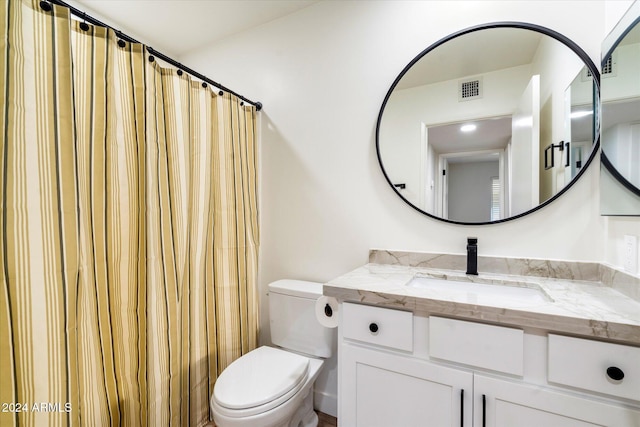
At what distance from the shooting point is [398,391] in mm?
1007

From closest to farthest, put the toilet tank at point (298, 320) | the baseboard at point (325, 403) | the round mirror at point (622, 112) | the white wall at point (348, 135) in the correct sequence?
the round mirror at point (622, 112) → the white wall at point (348, 135) → the toilet tank at point (298, 320) → the baseboard at point (325, 403)

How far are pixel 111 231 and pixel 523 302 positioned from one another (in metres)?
1.55

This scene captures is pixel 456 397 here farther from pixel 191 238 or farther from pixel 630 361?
pixel 191 238

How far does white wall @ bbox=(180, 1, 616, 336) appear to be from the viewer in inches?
48.3

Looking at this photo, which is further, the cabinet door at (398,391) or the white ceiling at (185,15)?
the white ceiling at (185,15)

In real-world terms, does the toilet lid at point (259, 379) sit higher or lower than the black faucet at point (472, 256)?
lower

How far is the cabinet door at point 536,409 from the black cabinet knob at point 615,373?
82 mm

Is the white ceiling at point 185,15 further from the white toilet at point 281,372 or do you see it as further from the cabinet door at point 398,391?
the cabinet door at point 398,391

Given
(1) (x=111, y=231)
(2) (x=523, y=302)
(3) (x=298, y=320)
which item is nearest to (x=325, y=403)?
(3) (x=298, y=320)

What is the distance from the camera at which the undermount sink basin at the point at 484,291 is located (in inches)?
37.2

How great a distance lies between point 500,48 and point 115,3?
2.21 m

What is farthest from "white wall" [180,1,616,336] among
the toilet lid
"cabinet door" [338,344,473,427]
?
"cabinet door" [338,344,473,427]

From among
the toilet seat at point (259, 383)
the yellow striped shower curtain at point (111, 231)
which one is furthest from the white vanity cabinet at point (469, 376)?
the yellow striped shower curtain at point (111, 231)

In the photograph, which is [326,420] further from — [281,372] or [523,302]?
[523,302]
